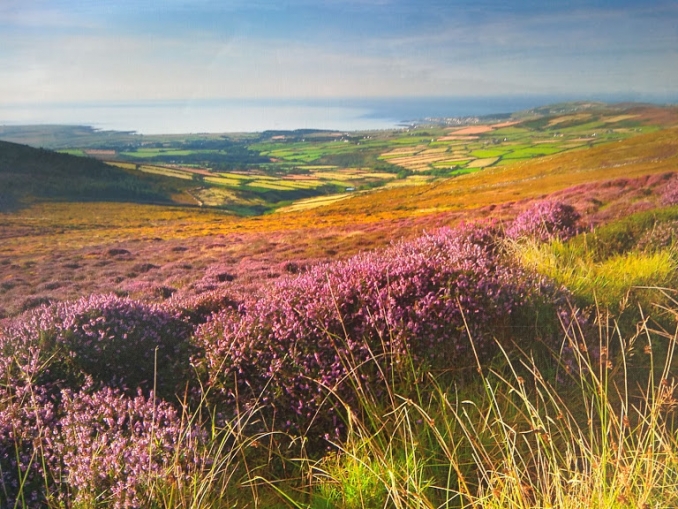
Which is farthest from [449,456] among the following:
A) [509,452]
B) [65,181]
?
[65,181]

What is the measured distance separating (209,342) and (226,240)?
1631mm

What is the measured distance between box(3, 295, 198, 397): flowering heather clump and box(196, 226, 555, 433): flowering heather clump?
259 millimetres

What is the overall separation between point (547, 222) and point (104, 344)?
5978 millimetres

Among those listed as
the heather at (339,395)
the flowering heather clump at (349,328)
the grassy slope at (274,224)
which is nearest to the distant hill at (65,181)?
the grassy slope at (274,224)

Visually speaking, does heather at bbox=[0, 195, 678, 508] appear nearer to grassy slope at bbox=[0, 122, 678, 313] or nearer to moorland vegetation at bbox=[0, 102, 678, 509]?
moorland vegetation at bbox=[0, 102, 678, 509]

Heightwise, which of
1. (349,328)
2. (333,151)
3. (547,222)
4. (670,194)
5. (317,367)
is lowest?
(317,367)

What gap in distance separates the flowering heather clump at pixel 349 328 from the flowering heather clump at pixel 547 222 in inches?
96.8

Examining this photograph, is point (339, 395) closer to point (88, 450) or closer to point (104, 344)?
point (88, 450)

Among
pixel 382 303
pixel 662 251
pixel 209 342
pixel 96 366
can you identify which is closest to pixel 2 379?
pixel 96 366

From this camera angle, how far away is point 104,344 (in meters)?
3.53

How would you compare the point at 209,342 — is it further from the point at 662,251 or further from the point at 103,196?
the point at 662,251

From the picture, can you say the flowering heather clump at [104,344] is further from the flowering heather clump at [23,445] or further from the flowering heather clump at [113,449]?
the flowering heather clump at [113,449]

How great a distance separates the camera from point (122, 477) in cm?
243

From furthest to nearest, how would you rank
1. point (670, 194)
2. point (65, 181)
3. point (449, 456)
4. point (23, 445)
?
point (670, 194) < point (65, 181) < point (23, 445) < point (449, 456)
